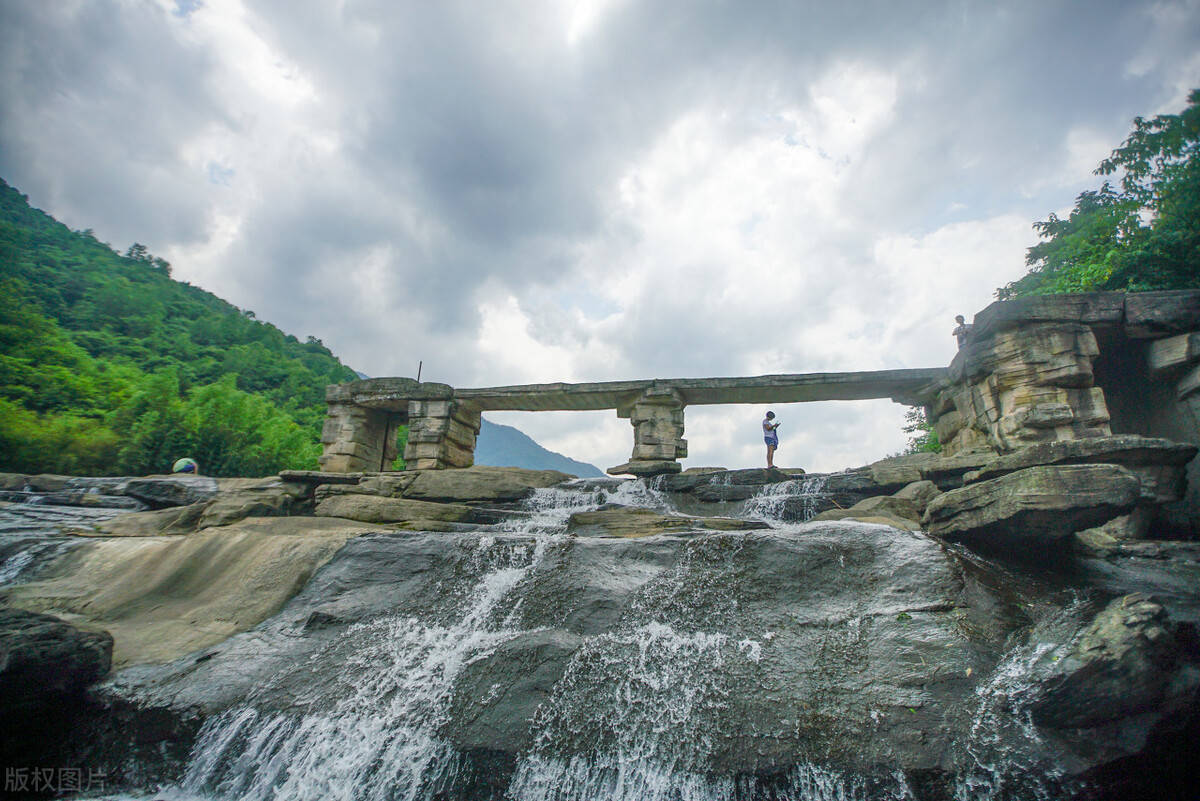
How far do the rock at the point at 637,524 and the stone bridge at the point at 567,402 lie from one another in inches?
130

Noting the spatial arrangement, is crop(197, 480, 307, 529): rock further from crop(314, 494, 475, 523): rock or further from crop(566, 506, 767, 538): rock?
crop(566, 506, 767, 538): rock

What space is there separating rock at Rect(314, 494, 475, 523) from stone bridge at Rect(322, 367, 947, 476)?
2532 millimetres

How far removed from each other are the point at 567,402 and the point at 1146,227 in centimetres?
1422

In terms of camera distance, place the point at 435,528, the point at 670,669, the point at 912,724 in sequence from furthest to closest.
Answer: the point at 435,528 → the point at 670,669 → the point at 912,724

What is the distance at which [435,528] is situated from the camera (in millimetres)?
7008

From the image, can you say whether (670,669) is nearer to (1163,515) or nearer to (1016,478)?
(1016,478)

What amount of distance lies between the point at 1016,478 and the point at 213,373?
37712 millimetres

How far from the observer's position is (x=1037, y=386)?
23.7ft

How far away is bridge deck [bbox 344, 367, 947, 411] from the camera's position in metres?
10.0

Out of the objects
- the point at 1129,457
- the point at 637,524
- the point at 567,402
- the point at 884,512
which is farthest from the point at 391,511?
the point at 1129,457

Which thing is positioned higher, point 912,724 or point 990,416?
point 990,416

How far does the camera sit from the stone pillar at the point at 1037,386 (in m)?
7.00

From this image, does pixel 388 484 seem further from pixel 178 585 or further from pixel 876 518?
pixel 876 518

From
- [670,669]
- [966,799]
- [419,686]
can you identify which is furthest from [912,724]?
[419,686]
